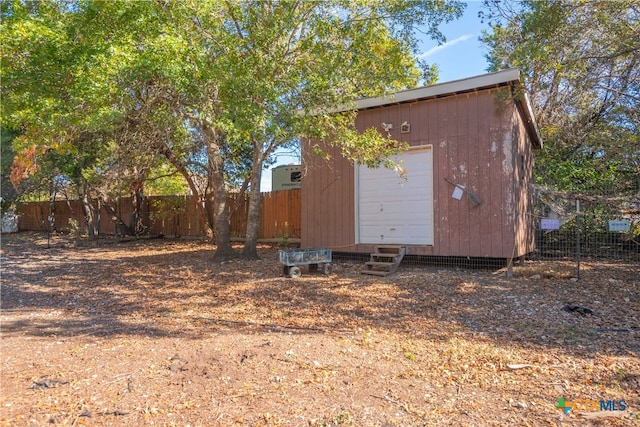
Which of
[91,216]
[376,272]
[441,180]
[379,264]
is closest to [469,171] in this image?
[441,180]

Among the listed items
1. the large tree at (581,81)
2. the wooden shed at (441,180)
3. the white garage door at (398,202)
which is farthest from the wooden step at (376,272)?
the large tree at (581,81)

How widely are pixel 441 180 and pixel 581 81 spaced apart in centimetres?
322

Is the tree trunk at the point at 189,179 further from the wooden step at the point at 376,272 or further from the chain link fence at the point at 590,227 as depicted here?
the chain link fence at the point at 590,227

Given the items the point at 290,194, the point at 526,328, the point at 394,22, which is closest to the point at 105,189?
the point at 290,194

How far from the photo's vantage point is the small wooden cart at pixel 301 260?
7188mm

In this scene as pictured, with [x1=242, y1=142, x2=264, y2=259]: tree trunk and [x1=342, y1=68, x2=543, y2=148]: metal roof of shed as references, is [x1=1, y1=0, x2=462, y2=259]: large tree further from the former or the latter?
[x1=242, y1=142, x2=264, y2=259]: tree trunk

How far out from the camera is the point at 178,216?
16.1 m

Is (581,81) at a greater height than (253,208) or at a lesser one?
greater

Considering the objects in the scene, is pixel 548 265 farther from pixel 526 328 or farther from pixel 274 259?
pixel 274 259

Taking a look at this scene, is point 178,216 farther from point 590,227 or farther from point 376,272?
point 590,227

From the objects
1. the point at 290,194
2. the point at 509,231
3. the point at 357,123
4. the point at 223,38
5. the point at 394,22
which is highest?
the point at 394,22

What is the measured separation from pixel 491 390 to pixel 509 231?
5087 millimetres

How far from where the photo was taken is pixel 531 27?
21.4ft

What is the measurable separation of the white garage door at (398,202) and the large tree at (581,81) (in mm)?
2603
